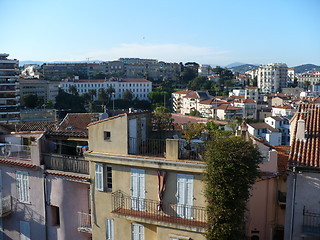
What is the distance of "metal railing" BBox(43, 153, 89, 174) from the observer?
14.8 meters

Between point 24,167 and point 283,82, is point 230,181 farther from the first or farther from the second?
point 283,82

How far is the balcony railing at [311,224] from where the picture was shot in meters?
11.8

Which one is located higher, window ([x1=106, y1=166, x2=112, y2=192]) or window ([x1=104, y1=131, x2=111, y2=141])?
window ([x1=104, y1=131, x2=111, y2=141])

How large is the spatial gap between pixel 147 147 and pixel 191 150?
76.4 inches

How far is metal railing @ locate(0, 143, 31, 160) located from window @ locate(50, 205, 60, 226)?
2.65m

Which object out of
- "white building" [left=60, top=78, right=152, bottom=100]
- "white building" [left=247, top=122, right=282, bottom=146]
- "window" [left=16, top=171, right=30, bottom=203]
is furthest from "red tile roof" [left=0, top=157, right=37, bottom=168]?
"white building" [left=60, top=78, right=152, bottom=100]

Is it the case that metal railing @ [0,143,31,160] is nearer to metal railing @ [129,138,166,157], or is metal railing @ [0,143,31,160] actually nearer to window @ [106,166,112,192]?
window @ [106,166,112,192]

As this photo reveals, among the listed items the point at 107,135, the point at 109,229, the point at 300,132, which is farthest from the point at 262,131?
the point at 107,135

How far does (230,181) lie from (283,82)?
180 meters

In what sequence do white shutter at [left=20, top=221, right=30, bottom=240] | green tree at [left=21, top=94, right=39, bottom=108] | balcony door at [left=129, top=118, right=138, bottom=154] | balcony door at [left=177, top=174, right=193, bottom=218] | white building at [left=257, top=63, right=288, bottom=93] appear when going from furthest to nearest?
white building at [left=257, top=63, right=288, bottom=93] → green tree at [left=21, top=94, right=39, bottom=108] → white shutter at [left=20, top=221, right=30, bottom=240] → balcony door at [left=129, top=118, right=138, bottom=154] → balcony door at [left=177, top=174, right=193, bottom=218]

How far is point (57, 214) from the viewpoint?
16.1m

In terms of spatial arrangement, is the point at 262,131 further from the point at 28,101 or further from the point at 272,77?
the point at 272,77

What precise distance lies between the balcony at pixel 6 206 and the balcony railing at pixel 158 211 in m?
6.13

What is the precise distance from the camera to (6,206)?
16641mm
